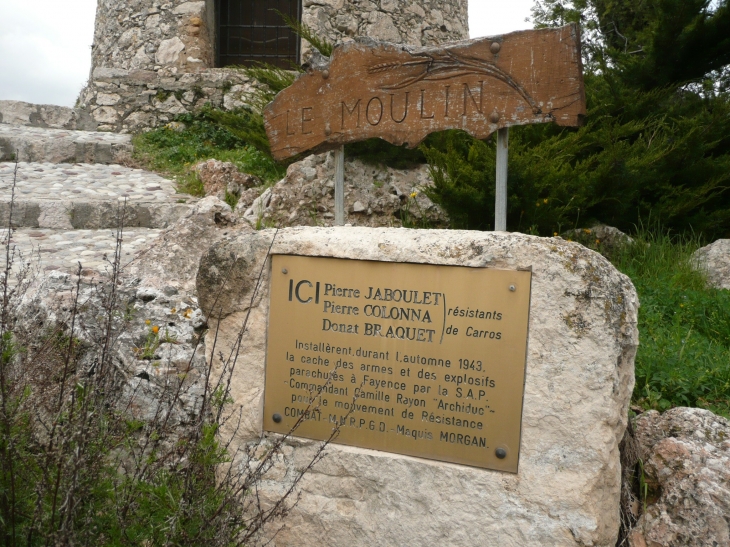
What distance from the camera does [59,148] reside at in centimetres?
825

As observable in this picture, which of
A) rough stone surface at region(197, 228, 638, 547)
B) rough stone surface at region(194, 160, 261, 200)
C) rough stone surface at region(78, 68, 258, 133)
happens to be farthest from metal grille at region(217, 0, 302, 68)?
rough stone surface at region(197, 228, 638, 547)

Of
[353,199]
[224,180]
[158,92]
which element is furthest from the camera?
[158,92]

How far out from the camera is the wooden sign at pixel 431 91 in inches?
118

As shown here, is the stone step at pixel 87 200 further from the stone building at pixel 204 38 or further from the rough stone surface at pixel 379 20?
the rough stone surface at pixel 379 20

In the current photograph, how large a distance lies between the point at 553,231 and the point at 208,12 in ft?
22.7

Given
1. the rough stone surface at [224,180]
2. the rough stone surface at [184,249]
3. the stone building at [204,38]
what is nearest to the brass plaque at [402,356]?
the rough stone surface at [184,249]

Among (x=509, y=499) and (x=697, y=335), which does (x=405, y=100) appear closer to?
(x=509, y=499)

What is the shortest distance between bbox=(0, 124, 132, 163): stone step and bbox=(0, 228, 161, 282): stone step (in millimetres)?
2668

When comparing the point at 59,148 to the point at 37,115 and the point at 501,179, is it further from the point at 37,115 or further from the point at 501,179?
the point at 501,179

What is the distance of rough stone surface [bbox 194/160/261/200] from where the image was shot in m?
6.51

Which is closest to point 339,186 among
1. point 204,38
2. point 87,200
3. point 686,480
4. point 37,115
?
point 686,480

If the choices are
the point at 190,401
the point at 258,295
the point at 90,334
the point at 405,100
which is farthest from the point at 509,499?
the point at 90,334

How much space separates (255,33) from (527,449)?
9.09 metres

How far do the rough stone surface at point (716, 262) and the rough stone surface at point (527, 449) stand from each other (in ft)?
9.49
